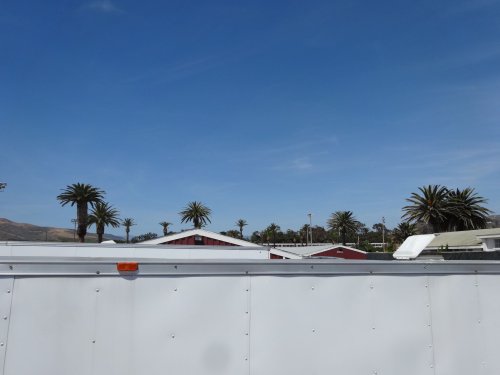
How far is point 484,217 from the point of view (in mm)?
58688

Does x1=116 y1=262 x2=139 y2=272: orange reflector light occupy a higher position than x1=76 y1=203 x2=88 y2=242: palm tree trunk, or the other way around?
x1=76 y1=203 x2=88 y2=242: palm tree trunk

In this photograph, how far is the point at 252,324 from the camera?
2.79m

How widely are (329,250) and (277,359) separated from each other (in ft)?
148

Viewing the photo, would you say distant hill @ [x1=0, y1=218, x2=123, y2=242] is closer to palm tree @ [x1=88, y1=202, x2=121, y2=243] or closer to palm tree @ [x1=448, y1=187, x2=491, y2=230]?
palm tree @ [x1=88, y1=202, x2=121, y2=243]

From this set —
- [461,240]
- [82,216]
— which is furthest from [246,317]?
[82,216]

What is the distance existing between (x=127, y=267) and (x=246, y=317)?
825 millimetres

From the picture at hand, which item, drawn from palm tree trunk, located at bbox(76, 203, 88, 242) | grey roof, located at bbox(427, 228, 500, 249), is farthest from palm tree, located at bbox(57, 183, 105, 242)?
grey roof, located at bbox(427, 228, 500, 249)

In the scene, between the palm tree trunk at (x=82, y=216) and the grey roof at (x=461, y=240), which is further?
the palm tree trunk at (x=82, y=216)

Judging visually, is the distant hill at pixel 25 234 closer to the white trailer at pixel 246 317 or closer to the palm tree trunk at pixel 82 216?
the palm tree trunk at pixel 82 216

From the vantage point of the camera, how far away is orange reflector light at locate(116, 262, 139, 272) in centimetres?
258

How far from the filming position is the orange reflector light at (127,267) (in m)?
2.58

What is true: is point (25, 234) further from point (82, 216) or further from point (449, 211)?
point (449, 211)

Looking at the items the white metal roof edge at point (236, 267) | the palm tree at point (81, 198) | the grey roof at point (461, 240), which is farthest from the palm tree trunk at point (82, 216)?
the white metal roof edge at point (236, 267)

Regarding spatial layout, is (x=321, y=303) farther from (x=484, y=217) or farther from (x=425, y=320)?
(x=484, y=217)
